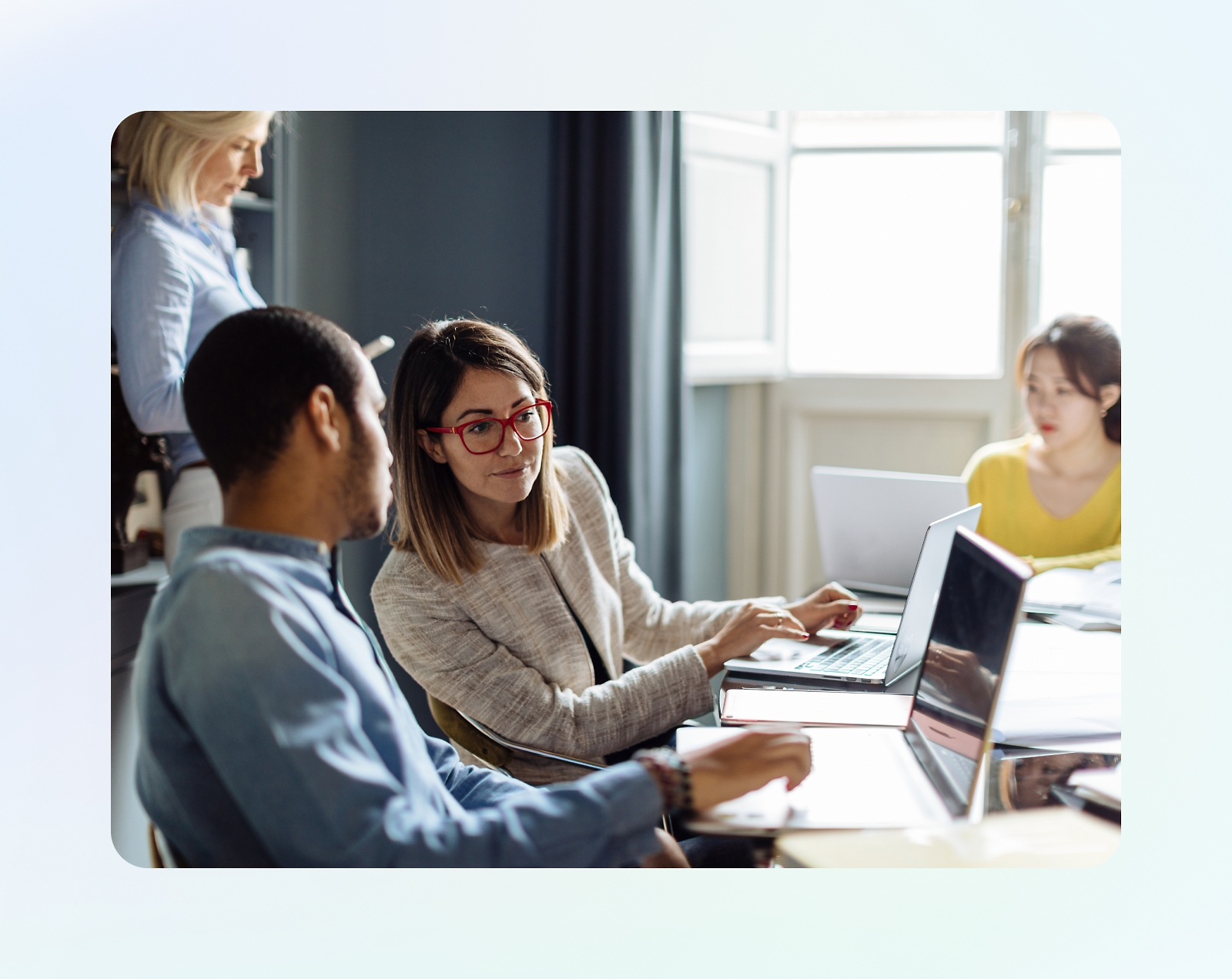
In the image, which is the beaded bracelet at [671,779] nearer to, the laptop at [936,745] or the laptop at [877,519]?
the laptop at [936,745]

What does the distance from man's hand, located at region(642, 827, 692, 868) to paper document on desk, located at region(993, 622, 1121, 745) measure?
1.22 ft

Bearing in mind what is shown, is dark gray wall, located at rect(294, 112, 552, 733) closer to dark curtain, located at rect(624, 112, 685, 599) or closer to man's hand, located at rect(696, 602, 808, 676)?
dark curtain, located at rect(624, 112, 685, 599)

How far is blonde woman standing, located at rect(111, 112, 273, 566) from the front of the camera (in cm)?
134

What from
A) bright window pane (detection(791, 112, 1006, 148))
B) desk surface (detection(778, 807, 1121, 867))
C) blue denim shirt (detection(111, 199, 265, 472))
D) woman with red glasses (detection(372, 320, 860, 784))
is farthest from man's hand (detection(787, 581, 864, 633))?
bright window pane (detection(791, 112, 1006, 148))

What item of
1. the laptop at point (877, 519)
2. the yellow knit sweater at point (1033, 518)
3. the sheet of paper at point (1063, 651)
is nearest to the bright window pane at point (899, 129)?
the yellow knit sweater at point (1033, 518)

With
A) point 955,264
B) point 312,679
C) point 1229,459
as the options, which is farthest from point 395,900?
point 955,264

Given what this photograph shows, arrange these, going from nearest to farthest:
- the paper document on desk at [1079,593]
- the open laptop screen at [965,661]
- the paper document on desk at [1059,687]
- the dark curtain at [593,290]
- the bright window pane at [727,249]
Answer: the open laptop screen at [965,661] → the paper document on desk at [1059,687] → the paper document on desk at [1079,593] → the dark curtain at [593,290] → the bright window pane at [727,249]

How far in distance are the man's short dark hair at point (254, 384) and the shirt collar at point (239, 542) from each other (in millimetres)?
50

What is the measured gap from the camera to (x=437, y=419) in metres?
1.32

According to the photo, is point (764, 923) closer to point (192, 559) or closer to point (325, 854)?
point (325, 854)

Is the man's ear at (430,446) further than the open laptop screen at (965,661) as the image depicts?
Yes

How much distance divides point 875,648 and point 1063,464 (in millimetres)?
815

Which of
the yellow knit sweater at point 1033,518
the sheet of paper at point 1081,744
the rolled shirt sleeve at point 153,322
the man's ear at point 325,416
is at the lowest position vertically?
the sheet of paper at point 1081,744

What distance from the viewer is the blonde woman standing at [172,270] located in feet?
4.41
